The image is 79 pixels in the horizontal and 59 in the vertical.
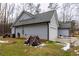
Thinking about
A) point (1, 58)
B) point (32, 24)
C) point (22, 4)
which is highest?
point (22, 4)

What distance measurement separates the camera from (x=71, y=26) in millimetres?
3496

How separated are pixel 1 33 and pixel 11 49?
0.28 metres

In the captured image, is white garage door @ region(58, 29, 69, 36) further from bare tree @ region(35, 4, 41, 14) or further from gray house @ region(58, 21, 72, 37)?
bare tree @ region(35, 4, 41, 14)

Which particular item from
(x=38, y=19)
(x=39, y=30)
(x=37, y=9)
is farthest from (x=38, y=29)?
(x=37, y=9)

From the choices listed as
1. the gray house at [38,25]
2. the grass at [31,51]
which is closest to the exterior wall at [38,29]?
the gray house at [38,25]

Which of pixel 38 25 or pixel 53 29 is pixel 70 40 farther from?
pixel 38 25

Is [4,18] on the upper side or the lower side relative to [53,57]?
upper

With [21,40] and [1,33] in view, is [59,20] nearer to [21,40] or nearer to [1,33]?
[21,40]

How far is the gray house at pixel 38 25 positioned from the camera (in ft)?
11.5

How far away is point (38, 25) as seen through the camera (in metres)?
3.51

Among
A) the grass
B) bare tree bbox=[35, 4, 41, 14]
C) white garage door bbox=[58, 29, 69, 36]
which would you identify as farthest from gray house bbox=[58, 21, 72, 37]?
bare tree bbox=[35, 4, 41, 14]

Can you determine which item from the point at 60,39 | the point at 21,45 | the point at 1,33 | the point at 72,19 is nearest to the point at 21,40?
the point at 21,45

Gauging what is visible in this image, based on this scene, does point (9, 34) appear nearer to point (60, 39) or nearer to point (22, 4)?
point (22, 4)

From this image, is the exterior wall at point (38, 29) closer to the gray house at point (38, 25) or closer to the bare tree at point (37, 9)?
the gray house at point (38, 25)
